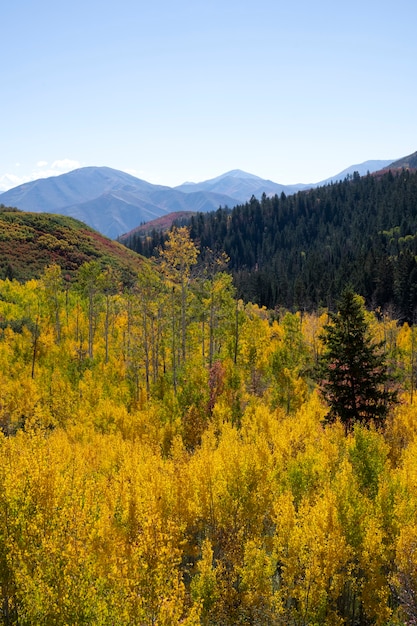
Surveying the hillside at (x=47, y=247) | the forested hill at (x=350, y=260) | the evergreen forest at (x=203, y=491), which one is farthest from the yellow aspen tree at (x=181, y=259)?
the hillside at (x=47, y=247)

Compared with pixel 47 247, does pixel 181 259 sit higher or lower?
lower

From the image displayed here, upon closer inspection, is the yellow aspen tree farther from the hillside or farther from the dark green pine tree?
the hillside

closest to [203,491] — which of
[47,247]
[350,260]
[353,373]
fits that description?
[353,373]

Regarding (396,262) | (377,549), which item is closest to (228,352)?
(377,549)

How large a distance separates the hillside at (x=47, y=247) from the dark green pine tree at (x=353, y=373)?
7001 cm

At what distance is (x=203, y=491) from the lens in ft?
63.9

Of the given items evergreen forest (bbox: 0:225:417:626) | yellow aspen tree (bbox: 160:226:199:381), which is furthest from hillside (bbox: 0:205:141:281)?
yellow aspen tree (bbox: 160:226:199:381)

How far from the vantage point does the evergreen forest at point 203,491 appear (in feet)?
38.2

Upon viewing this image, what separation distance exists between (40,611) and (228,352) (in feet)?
111

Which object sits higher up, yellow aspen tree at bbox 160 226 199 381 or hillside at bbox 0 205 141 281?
hillside at bbox 0 205 141 281

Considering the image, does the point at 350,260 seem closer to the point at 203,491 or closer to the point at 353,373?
the point at 353,373

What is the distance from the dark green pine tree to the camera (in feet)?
94.2

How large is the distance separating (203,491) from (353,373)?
1392 cm

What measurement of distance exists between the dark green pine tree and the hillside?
70009mm
